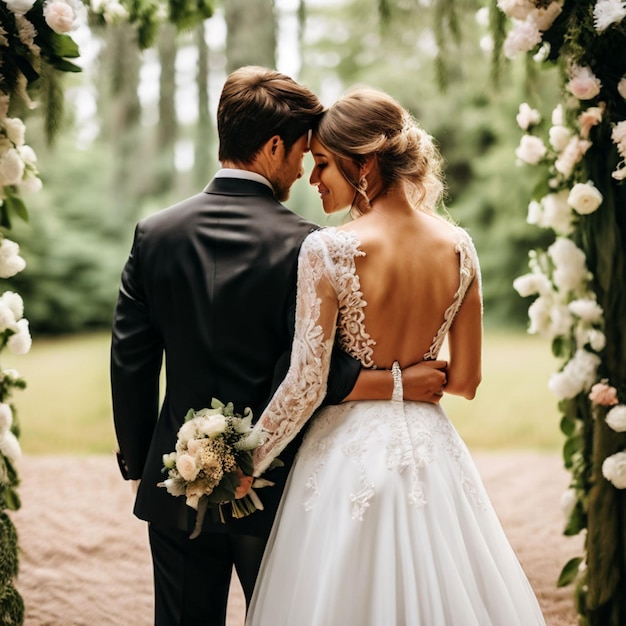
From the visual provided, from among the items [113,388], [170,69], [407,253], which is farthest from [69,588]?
[170,69]

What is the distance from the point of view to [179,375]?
97.2 inches

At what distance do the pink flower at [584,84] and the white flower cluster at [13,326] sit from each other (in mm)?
2111

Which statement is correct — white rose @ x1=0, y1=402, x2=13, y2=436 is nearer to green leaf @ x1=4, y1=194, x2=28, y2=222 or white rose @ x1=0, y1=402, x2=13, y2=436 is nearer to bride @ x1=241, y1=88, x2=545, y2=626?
green leaf @ x1=4, y1=194, x2=28, y2=222

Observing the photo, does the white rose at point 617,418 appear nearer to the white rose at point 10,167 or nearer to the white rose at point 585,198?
the white rose at point 585,198

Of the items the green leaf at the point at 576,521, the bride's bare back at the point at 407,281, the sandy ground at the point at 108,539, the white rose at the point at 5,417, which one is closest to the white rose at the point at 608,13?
the bride's bare back at the point at 407,281

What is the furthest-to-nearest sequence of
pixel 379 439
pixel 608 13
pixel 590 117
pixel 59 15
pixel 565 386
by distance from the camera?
pixel 565 386 < pixel 590 117 < pixel 608 13 < pixel 59 15 < pixel 379 439

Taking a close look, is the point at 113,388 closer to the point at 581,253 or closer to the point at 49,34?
the point at 49,34

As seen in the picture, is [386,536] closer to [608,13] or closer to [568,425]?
[568,425]

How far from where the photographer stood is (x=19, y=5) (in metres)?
2.76

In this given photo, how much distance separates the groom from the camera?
7.83 feet

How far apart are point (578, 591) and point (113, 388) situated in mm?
1966

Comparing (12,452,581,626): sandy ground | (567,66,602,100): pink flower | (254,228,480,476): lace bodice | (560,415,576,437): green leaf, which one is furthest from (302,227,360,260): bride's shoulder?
(12,452,581,626): sandy ground

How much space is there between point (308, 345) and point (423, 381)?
0.36 meters

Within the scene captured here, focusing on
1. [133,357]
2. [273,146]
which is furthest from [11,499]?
[273,146]
